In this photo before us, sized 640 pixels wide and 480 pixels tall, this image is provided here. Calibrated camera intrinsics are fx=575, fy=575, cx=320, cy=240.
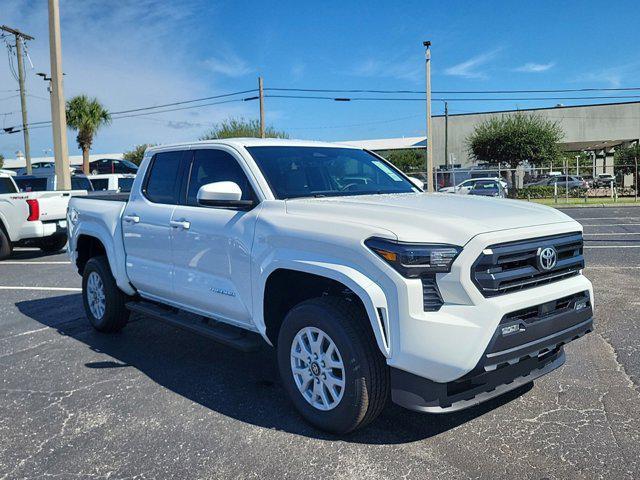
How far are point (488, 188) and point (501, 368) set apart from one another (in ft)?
87.9

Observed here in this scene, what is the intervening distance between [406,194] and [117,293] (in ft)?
10.2

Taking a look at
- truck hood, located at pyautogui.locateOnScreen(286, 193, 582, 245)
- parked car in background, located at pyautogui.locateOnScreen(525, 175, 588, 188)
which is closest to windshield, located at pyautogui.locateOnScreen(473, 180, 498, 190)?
parked car in background, located at pyautogui.locateOnScreen(525, 175, 588, 188)

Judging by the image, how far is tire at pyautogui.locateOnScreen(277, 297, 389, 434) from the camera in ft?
10.8

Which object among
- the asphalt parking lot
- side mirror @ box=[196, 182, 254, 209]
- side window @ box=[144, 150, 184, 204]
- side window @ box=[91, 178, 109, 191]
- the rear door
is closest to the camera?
the asphalt parking lot

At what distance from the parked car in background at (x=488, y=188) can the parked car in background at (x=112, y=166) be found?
17.6 m

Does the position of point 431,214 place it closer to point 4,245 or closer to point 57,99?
point 4,245

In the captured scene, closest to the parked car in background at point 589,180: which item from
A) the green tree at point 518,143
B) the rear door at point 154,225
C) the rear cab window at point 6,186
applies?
the green tree at point 518,143

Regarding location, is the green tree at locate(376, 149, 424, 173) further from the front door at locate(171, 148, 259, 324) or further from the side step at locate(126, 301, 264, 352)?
the front door at locate(171, 148, 259, 324)

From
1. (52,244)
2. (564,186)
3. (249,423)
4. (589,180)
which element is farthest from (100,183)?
(589,180)

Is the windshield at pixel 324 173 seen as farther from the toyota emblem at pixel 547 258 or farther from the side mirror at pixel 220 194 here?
the toyota emblem at pixel 547 258

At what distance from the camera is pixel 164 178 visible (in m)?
5.18

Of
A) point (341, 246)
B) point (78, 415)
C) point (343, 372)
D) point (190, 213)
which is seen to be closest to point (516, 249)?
point (341, 246)

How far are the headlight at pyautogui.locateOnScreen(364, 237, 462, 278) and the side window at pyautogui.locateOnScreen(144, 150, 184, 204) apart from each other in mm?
2494

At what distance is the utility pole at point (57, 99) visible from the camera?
16.6m
